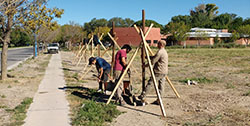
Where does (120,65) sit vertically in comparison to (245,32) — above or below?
below

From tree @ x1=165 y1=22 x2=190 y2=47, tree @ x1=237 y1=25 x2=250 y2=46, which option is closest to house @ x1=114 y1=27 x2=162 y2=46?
tree @ x1=165 y1=22 x2=190 y2=47

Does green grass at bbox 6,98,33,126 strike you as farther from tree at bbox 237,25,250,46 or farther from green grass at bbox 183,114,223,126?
tree at bbox 237,25,250,46

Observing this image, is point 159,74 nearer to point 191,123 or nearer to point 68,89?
point 191,123

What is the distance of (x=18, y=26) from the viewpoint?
39.5ft

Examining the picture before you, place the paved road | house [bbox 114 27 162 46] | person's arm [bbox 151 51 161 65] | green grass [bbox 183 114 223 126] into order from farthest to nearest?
house [bbox 114 27 162 46] → the paved road → person's arm [bbox 151 51 161 65] → green grass [bbox 183 114 223 126]

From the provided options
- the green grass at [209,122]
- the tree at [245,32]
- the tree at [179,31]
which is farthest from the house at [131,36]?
the green grass at [209,122]

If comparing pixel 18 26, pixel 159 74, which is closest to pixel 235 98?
A: pixel 159 74

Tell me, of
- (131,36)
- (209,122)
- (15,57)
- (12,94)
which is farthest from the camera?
(131,36)

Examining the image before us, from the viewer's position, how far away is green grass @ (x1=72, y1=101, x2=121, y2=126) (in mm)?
5715

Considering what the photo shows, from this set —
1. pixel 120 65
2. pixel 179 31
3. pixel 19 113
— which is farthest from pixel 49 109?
pixel 179 31

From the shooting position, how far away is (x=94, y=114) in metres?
6.18

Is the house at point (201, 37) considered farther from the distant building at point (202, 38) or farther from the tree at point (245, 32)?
the tree at point (245, 32)

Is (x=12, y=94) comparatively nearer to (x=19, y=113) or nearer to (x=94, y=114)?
(x=19, y=113)

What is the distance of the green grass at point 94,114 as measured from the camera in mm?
5715
